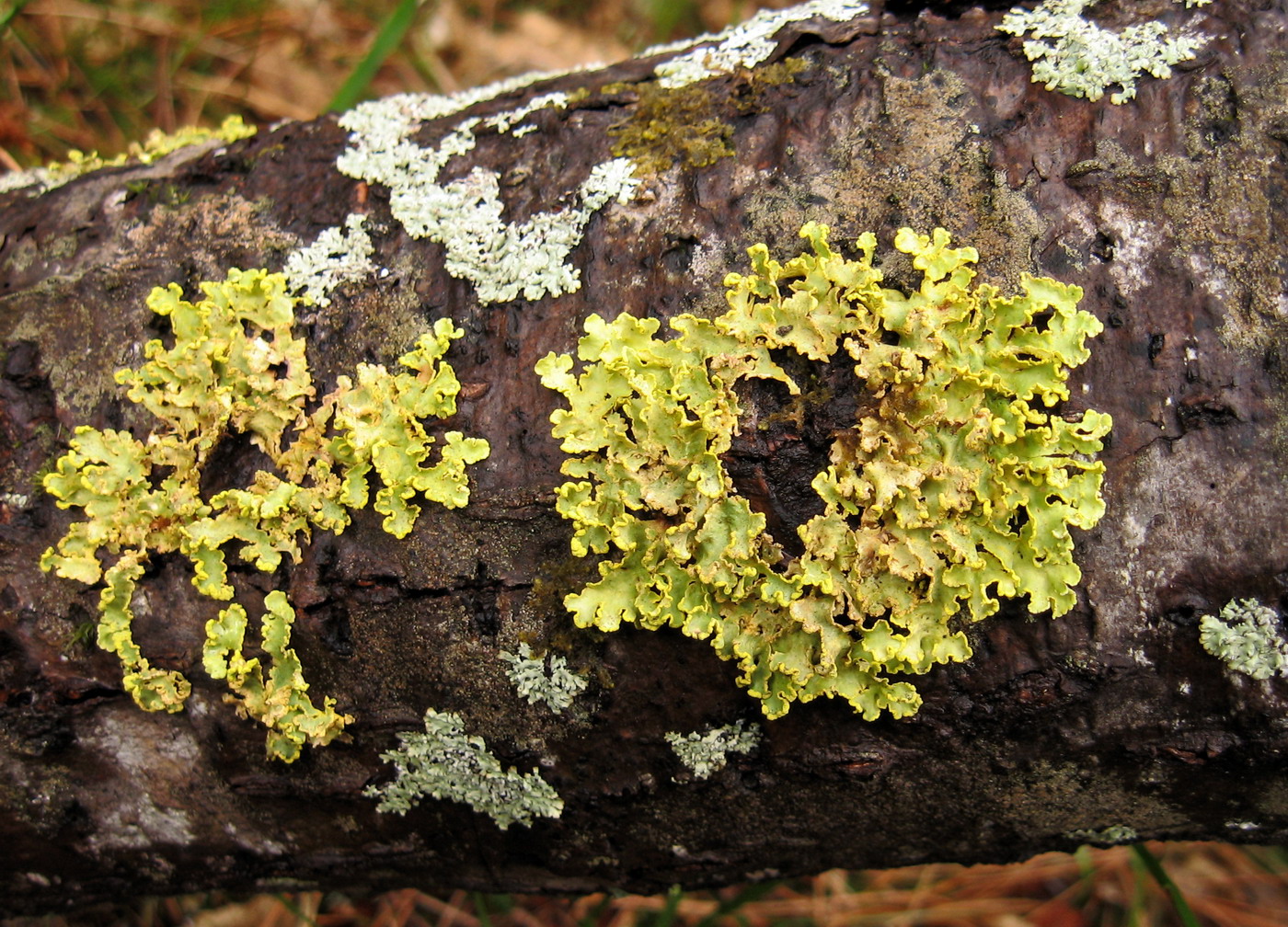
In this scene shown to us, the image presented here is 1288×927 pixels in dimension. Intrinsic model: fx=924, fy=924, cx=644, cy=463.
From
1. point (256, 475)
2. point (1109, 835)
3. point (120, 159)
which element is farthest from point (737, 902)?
point (120, 159)

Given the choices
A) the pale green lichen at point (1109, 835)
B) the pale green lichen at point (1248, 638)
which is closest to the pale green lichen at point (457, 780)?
the pale green lichen at point (1109, 835)

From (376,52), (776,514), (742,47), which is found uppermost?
(376,52)

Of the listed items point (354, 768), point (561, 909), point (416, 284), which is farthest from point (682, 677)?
point (561, 909)

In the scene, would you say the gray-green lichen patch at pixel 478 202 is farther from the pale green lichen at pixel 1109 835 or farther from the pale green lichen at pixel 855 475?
the pale green lichen at pixel 1109 835

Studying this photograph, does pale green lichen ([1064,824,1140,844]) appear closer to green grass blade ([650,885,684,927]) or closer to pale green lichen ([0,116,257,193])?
green grass blade ([650,885,684,927])

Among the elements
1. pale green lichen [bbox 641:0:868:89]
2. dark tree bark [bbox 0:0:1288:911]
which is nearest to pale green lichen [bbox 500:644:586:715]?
dark tree bark [bbox 0:0:1288:911]

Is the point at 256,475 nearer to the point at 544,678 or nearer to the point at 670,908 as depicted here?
the point at 544,678
